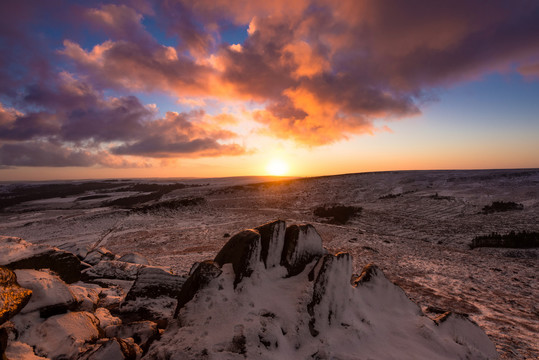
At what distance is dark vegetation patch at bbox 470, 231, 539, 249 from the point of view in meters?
16.4

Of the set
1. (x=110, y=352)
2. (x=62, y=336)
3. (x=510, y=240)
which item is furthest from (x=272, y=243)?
(x=510, y=240)

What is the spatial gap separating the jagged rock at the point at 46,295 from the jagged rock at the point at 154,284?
185 centimetres

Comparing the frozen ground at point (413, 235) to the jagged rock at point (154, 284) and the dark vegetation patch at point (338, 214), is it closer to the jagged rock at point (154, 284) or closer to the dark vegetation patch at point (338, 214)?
the dark vegetation patch at point (338, 214)

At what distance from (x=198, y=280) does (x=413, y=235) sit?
2102 centimetres

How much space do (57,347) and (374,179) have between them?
5912 cm

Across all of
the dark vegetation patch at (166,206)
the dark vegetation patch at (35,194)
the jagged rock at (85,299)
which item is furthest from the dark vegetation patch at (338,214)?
the dark vegetation patch at (35,194)

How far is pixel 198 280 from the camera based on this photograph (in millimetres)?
5848

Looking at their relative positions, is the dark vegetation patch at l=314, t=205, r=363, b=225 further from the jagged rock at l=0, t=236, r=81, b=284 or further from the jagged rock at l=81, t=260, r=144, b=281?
the jagged rock at l=0, t=236, r=81, b=284

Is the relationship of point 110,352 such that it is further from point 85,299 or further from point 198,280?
point 85,299

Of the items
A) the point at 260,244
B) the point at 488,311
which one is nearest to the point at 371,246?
the point at 488,311

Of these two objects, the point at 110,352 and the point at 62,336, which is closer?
the point at 110,352

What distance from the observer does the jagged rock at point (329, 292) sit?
18.2ft

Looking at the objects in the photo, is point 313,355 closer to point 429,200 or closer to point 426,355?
point 426,355

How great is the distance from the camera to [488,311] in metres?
8.68
